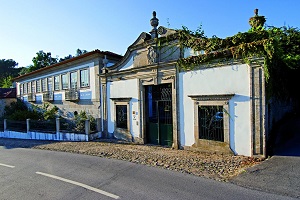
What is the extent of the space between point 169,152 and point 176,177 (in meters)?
3.23

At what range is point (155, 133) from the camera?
10961mm

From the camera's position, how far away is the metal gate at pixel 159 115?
A: 1030 centimetres

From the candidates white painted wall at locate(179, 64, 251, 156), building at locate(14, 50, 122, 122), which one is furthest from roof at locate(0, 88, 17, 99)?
white painted wall at locate(179, 64, 251, 156)

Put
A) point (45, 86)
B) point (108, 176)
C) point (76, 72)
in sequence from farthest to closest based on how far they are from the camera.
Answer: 1. point (45, 86)
2. point (76, 72)
3. point (108, 176)

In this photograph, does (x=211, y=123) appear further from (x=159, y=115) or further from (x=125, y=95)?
(x=125, y=95)

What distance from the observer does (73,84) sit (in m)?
16.2

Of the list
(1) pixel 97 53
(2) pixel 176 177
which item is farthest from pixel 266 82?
(1) pixel 97 53

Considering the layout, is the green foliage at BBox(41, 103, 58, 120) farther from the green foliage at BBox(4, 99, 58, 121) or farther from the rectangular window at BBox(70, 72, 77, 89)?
the rectangular window at BBox(70, 72, 77, 89)

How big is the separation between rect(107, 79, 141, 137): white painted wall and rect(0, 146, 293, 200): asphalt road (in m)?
4.29

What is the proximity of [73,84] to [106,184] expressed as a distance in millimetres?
12422

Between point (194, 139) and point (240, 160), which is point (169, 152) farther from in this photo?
point (240, 160)

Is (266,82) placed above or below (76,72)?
below

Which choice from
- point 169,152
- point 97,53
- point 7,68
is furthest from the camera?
point 7,68

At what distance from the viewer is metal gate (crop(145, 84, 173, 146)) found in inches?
405
